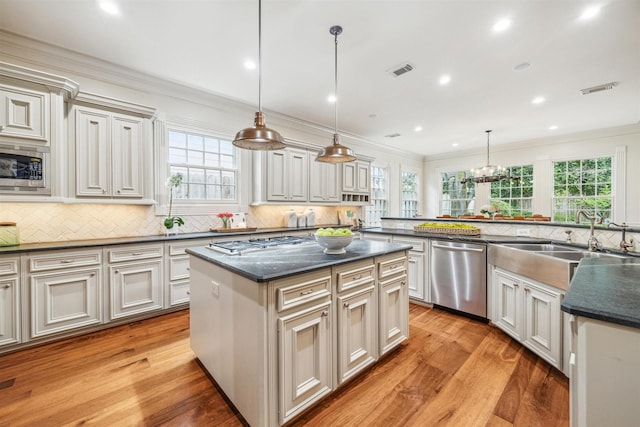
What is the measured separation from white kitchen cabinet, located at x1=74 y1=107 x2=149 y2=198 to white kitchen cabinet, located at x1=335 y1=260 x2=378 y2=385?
9.31ft

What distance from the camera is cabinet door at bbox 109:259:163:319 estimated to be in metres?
2.91

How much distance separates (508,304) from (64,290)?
14.3 ft

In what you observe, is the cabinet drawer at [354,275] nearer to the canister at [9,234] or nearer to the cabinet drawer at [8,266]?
the cabinet drawer at [8,266]

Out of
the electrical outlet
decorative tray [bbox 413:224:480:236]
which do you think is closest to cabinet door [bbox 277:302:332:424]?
the electrical outlet

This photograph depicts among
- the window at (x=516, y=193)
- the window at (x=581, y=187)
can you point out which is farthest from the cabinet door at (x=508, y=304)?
the window at (x=516, y=193)

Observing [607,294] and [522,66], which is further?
[522,66]

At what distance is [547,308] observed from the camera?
2238mm

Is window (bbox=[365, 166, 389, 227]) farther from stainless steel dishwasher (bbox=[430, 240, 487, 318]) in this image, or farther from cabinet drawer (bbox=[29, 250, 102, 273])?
cabinet drawer (bbox=[29, 250, 102, 273])

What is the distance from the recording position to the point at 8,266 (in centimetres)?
238

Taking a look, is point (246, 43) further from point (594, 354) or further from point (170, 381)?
point (594, 354)

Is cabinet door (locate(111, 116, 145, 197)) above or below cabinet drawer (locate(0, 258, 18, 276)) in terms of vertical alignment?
above

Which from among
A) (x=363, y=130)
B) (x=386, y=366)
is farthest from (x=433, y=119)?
(x=386, y=366)

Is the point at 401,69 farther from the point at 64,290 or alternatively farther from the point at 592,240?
the point at 64,290

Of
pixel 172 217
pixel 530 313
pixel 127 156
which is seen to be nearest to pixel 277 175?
pixel 172 217
